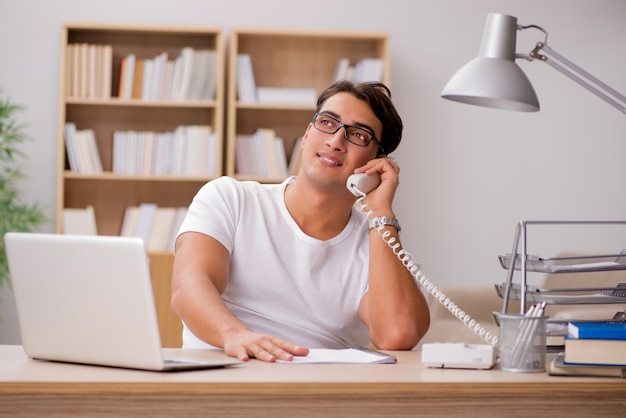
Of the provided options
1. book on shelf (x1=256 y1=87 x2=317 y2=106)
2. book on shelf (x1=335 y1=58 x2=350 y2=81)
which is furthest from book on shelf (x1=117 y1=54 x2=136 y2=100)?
book on shelf (x1=335 y1=58 x2=350 y2=81)

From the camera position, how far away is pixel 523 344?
1452 millimetres

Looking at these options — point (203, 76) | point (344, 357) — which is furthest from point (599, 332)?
point (203, 76)

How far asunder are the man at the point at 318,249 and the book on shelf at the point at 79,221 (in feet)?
9.09

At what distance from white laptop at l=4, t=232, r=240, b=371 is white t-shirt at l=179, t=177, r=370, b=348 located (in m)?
0.61

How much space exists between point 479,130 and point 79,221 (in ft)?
7.74

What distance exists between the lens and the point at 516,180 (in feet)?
17.6

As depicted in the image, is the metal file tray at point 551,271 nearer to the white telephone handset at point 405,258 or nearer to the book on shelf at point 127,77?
the white telephone handset at point 405,258

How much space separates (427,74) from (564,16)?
0.91 meters

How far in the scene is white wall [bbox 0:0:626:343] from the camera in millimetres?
5254

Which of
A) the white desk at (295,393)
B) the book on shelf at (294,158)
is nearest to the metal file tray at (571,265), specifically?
the white desk at (295,393)

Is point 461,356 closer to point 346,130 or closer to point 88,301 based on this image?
point 88,301

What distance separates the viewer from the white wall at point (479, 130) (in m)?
5.25

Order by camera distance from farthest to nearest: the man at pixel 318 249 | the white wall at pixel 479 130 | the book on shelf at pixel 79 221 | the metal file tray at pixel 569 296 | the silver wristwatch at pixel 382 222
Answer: the white wall at pixel 479 130 → the book on shelf at pixel 79 221 → the silver wristwatch at pixel 382 222 → the man at pixel 318 249 → the metal file tray at pixel 569 296

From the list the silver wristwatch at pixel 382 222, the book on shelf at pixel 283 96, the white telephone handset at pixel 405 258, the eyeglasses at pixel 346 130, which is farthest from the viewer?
the book on shelf at pixel 283 96
